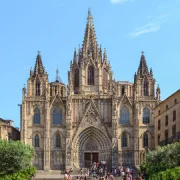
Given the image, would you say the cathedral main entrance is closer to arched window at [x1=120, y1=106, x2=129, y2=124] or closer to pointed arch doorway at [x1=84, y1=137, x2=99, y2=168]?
pointed arch doorway at [x1=84, y1=137, x2=99, y2=168]

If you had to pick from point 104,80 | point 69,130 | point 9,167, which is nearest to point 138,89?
point 104,80

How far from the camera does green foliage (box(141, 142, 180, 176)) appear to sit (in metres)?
69.8

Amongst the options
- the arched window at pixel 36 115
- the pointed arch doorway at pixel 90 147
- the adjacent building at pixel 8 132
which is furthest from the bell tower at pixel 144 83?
the adjacent building at pixel 8 132

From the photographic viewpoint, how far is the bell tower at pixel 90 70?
365 feet

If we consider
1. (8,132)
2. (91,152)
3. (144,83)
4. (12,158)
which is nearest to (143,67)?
(144,83)

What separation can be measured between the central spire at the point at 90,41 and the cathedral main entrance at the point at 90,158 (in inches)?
699

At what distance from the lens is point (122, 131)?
108m

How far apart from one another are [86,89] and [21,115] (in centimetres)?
1252

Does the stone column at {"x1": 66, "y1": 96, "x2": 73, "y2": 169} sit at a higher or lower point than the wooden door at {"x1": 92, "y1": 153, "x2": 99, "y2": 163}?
higher

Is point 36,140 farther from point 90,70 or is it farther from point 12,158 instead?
point 12,158

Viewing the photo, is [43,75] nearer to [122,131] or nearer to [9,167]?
[122,131]

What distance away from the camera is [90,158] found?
110 m

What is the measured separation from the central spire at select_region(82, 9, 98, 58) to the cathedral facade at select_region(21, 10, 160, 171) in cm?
394

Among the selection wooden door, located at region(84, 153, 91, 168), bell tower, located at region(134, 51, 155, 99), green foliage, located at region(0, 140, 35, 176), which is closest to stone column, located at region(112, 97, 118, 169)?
wooden door, located at region(84, 153, 91, 168)
